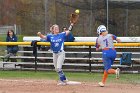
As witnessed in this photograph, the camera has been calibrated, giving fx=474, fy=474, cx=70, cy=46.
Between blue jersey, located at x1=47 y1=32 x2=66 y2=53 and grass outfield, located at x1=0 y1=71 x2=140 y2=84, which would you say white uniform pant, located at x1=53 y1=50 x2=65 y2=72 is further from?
grass outfield, located at x1=0 y1=71 x2=140 y2=84

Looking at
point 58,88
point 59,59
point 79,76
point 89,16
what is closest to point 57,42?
point 59,59

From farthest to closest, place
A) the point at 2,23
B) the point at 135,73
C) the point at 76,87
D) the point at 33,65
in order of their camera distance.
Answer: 1. the point at 2,23
2. the point at 33,65
3. the point at 135,73
4. the point at 76,87

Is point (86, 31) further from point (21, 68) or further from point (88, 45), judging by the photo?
point (21, 68)

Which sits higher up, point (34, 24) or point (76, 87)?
point (34, 24)

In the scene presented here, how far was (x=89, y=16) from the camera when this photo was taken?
1888 cm

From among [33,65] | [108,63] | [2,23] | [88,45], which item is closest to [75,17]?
[108,63]

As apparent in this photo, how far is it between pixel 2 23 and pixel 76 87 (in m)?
34.8

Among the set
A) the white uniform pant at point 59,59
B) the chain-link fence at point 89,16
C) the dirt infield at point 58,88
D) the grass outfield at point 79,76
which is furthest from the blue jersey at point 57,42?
the chain-link fence at point 89,16

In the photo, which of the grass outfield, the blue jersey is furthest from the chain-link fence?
the blue jersey

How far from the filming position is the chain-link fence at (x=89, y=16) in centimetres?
1861

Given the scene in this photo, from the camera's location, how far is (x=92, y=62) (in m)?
18.0

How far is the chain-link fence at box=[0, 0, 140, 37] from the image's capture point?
1861cm

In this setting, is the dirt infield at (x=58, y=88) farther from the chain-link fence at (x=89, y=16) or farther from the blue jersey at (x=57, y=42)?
the chain-link fence at (x=89, y=16)

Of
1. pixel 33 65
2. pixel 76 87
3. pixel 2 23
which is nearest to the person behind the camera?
pixel 76 87
